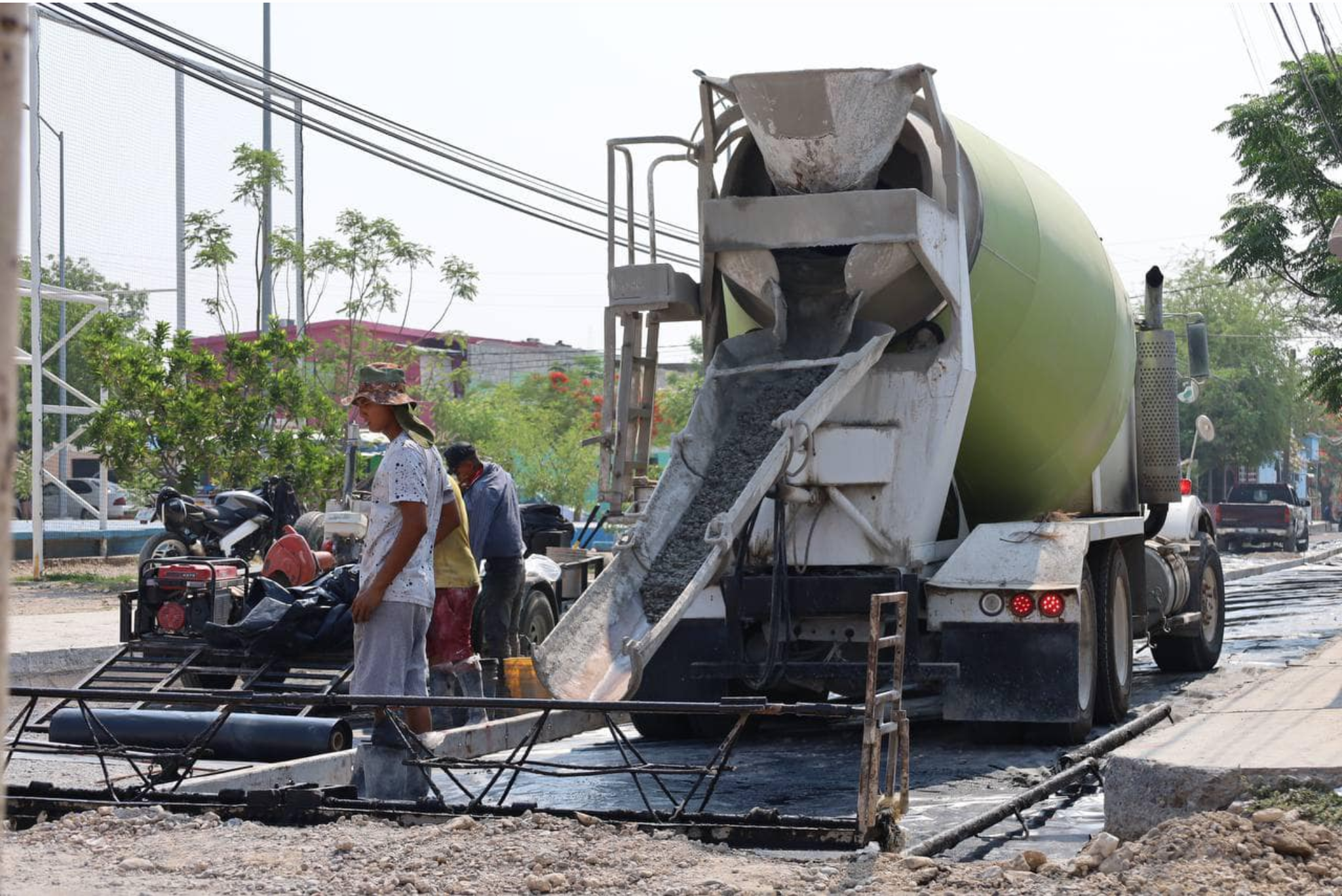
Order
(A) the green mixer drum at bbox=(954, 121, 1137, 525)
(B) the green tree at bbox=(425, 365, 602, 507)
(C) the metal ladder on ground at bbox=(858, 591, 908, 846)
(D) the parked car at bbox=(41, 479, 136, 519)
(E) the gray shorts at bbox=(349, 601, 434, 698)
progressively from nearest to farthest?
(C) the metal ladder on ground at bbox=(858, 591, 908, 846), (E) the gray shorts at bbox=(349, 601, 434, 698), (A) the green mixer drum at bbox=(954, 121, 1137, 525), (B) the green tree at bbox=(425, 365, 602, 507), (D) the parked car at bbox=(41, 479, 136, 519)

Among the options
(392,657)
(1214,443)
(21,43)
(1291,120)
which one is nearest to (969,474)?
(392,657)

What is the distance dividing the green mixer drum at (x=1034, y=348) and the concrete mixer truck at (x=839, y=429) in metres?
0.03

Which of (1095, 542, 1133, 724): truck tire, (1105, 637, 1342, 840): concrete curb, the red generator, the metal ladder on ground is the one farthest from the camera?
the red generator

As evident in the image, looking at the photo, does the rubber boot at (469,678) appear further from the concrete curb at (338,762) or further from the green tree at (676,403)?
the green tree at (676,403)

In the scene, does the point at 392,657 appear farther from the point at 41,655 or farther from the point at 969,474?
the point at 41,655

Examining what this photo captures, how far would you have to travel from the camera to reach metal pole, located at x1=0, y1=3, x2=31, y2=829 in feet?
5.42

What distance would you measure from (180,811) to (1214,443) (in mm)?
52423

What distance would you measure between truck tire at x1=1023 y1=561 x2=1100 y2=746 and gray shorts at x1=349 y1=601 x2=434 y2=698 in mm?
A: 3723

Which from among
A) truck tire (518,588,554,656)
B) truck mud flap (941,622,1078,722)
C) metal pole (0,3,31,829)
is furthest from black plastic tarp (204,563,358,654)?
metal pole (0,3,31,829)

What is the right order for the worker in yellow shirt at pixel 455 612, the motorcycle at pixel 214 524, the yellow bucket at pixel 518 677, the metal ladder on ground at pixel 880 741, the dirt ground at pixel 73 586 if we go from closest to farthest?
the metal ladder on ground at pixel 880 741
the worker in yellow shirt at pixel 455 612
the yellow bucket at pixel 518 677
the motorcycle at pixel 214 524
the dirt ground at pixel 73 586

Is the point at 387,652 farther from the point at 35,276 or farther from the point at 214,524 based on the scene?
the point at 35,276

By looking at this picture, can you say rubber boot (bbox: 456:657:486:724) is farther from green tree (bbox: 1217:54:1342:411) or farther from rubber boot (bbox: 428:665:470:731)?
green tree (bbox: 1217:54:1342:411)

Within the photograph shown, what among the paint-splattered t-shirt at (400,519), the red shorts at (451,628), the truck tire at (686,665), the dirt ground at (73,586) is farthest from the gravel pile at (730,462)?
the dirt ground at (73,586)

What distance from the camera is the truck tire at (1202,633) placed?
13.4m
